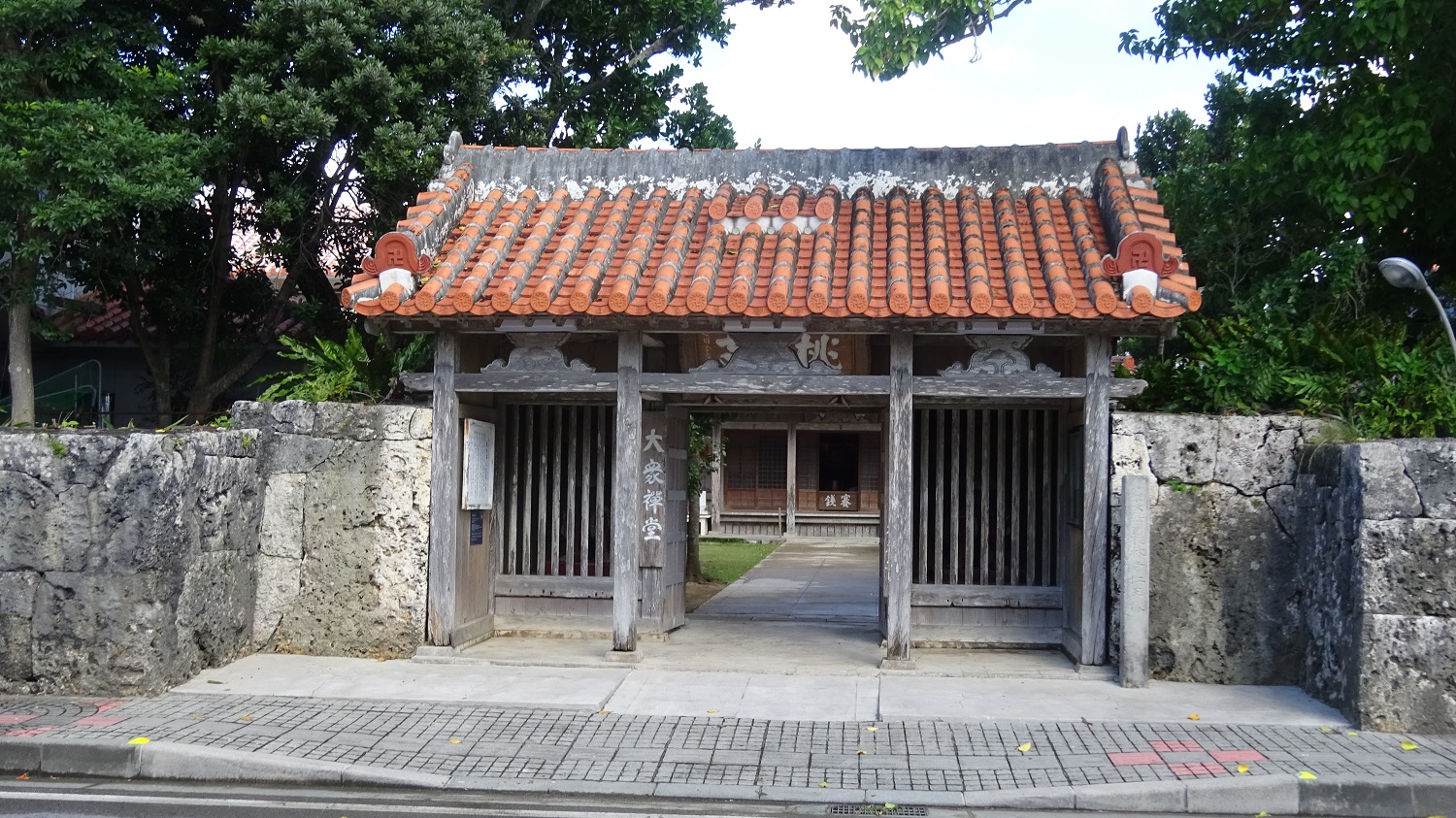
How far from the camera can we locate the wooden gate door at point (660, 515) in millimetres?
10977

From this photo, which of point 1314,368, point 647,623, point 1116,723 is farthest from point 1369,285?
point 647,623

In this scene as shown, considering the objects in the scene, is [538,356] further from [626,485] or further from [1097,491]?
[1097,491]

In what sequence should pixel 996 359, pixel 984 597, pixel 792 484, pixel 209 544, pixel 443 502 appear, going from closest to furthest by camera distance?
pixel 209 544
pixel 996 359
pixel 443 502
pixel 984 597
pixel 792 484

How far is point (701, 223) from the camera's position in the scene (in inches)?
429

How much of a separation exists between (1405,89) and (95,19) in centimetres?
1273

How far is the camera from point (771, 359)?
9836 millimetres

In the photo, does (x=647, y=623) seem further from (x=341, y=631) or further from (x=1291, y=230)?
(x=1291, y=230)

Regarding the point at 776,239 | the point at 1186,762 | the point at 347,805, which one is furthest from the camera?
the point at 776,239

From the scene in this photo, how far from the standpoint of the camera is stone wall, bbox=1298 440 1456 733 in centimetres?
784

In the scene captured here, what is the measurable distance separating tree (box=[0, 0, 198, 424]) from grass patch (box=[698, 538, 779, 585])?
31.1 ft

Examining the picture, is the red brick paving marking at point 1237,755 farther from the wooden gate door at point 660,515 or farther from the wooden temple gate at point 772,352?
the wooden gate door at point 660,515

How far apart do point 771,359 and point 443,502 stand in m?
2.93

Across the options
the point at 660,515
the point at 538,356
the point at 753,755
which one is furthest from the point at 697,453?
the point at 753,755

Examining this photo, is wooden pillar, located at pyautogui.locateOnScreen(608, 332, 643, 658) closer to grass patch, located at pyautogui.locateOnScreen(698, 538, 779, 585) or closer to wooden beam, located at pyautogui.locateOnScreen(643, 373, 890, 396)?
wooden beam, located at pyautogui.locateOnScreen(643, 373, 890, 396)
